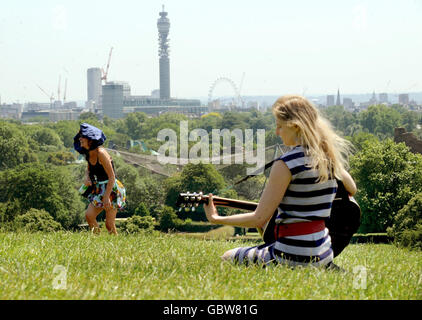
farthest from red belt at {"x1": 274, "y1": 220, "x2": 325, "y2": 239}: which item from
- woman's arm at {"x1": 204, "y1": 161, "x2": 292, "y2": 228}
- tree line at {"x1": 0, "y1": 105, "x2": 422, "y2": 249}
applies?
tree line at {"x1": 0, "y1": 105, "x2": 422, "y2": 249}

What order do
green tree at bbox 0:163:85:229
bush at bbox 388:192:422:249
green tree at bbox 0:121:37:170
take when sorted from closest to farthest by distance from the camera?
1. bush at bbox 388:192:422:249
2. green tree at bbox 0:163:85:229
3. green tree at bbox 0:121:37:170

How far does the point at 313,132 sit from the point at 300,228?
0.90m

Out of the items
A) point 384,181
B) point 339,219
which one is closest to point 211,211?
point 339,219

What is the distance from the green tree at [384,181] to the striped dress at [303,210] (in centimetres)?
3757

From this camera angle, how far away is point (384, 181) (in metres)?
43.8

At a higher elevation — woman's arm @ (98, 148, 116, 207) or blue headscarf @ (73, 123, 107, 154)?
blue headscarf @ (73, 123, 107, 154)

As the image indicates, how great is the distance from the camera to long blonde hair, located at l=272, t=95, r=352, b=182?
18.2ft

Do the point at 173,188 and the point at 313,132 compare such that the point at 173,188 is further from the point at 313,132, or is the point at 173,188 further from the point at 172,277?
the point at 313,132

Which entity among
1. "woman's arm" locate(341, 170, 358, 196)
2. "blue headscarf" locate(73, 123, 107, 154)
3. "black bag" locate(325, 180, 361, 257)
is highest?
"blue headscarf" locate(73, 123, 107, 154)

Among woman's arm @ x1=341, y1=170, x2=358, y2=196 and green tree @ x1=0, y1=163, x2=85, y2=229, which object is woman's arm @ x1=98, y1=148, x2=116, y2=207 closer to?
woman's arm @ x1=341, y1=170, x2=358, y2=196

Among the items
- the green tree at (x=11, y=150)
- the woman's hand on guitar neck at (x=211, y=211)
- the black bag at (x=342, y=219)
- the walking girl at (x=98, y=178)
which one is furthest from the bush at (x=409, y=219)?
the green tree at (x=11, y=150)

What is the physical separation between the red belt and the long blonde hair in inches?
17.4
